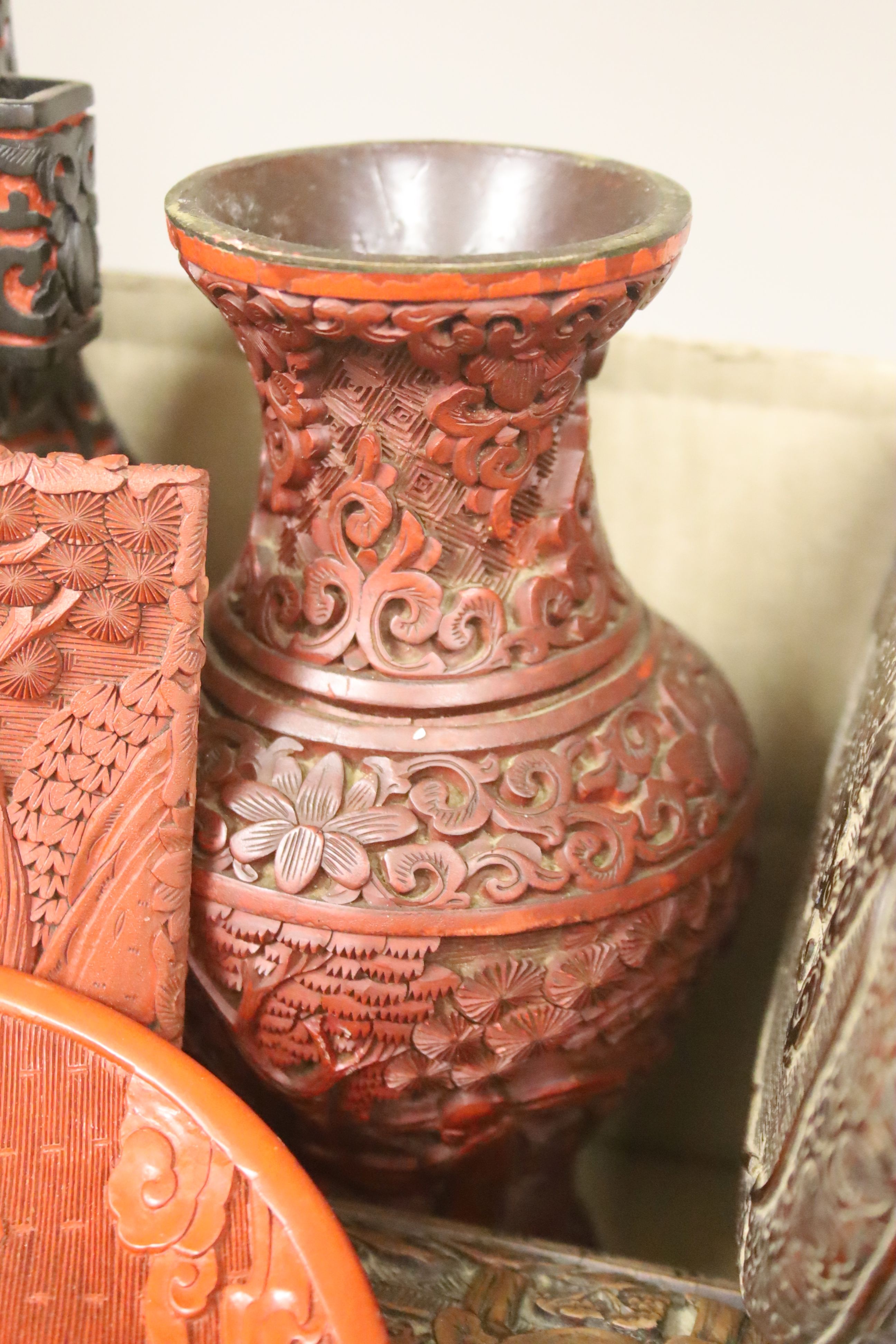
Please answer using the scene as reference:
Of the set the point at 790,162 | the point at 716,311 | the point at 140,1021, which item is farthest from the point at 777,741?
the point at 140,1021

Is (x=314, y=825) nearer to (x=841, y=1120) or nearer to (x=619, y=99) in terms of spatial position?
(x=841, y=1120)

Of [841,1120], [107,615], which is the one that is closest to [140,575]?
[107,615]

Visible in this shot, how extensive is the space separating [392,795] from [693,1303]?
0.38 meters

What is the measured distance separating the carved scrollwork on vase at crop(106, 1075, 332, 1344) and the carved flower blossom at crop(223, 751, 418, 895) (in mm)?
141

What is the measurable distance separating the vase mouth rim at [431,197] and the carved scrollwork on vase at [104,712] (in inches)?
7.6

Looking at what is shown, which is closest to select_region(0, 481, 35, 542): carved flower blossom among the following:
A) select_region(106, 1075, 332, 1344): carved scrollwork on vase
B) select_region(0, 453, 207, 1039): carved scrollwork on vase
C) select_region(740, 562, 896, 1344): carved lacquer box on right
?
select_region(0, 453, 207, 1039): carved scrollwork on vase

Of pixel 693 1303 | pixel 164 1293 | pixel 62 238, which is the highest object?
pixel 62 238

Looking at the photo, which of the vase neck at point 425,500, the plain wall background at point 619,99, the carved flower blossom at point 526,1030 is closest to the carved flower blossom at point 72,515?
the vase neck at point 425,500

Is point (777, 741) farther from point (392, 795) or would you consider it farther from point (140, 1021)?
point (140, 1021)

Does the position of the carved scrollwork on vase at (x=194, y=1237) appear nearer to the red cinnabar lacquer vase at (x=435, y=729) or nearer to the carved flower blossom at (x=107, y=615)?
the red cinnabar lacquer vase at (x=435, y=729)

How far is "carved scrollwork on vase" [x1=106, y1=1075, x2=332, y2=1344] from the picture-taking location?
0.65m

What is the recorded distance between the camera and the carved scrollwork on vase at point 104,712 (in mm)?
688

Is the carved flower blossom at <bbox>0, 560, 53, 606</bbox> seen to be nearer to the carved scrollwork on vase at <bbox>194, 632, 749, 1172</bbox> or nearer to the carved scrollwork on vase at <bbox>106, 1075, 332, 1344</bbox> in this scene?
the carved scrollwork on vase at <bbox>194, 632, 749, 1172</bbox>

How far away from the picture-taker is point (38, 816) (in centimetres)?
73
